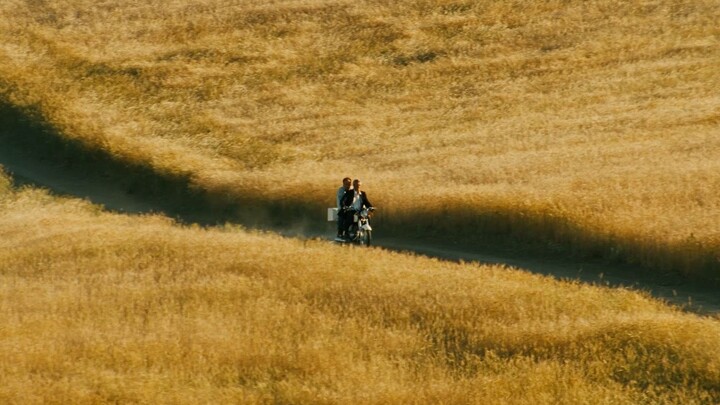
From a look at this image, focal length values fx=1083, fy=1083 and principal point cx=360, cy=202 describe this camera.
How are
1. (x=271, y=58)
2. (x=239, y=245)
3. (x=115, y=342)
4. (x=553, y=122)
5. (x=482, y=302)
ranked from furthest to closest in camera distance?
(x=271, y=58)
(x=553, y=122)
(x=239, y=245)
(x=482, y=302)
(x=115, y=342)

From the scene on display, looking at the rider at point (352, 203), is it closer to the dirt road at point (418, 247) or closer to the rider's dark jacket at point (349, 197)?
the rider's dark jacket at point (349, 197)

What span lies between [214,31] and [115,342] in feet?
136

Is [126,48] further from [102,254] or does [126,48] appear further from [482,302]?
[482,302]

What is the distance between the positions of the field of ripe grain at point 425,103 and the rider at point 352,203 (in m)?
2.12

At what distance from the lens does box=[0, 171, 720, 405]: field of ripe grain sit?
14156 millimetres

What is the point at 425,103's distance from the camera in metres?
46.6

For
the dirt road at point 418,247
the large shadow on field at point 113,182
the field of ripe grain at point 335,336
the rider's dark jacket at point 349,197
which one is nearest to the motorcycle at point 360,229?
the rider's dark jacket at point 349,197

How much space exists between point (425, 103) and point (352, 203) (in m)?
18.8

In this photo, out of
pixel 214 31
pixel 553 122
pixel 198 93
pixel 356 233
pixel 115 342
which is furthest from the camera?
pixel 214 31

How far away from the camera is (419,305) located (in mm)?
17969

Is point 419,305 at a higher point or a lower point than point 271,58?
lower

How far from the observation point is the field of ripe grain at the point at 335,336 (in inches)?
557

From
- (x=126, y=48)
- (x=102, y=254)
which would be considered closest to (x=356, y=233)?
(x=102, y=254)

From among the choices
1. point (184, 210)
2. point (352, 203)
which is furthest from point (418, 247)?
point (184, 210)
